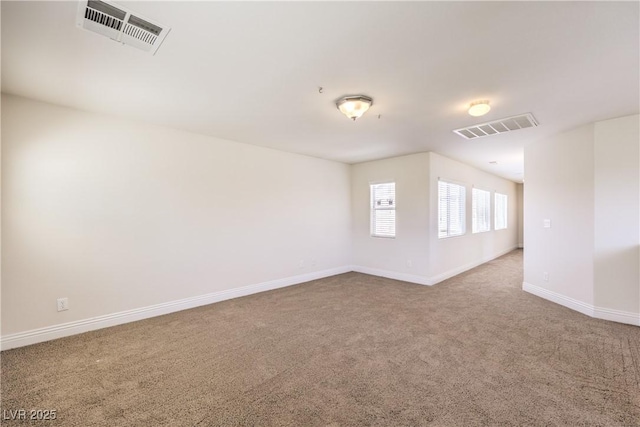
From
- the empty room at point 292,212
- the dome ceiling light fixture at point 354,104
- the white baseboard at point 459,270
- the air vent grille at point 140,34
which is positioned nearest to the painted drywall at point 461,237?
the white baseboard at point 459,270

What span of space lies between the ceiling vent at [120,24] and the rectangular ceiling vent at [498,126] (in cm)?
362

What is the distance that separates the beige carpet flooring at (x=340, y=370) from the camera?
5.95 feet

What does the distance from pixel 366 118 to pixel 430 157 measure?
7.32ft

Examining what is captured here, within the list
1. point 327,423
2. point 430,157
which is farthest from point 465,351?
point 430,157

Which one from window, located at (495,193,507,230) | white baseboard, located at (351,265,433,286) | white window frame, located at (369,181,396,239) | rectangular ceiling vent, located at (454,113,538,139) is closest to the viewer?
rectangular ceiling vent, located at (454,113,538,139)

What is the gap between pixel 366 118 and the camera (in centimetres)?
343

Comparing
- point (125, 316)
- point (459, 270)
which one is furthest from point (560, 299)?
point (125, 316)

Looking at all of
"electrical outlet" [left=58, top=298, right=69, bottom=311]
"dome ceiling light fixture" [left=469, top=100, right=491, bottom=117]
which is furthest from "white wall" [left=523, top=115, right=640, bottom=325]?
"electrical outlet" [left=58, top=298, right=69, bottom=311]

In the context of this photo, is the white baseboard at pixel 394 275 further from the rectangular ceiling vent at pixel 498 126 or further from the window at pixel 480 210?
the rectangular ceiling vent at pixel 498 126

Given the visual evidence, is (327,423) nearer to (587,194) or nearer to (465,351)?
(465,351)

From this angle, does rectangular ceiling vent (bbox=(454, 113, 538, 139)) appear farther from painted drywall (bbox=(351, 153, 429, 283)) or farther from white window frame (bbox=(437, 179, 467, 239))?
white window frame (bbox=(437, 179, 467, 239))

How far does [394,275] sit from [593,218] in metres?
3.10

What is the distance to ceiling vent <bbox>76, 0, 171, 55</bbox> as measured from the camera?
1638mm

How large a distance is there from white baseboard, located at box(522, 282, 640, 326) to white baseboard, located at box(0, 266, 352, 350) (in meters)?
4.11
